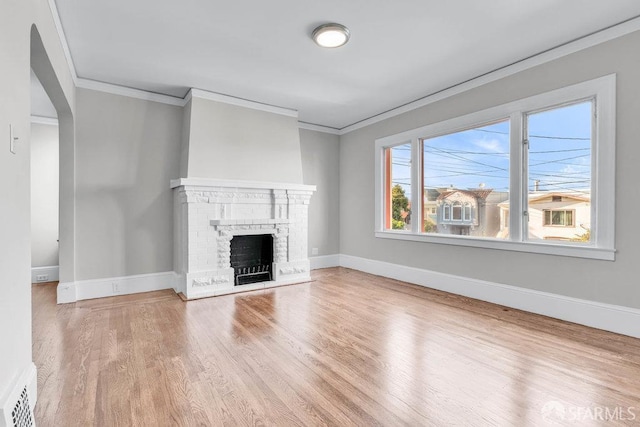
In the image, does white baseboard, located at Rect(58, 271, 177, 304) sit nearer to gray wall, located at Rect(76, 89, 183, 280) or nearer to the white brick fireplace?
gray wall, located at Rect(76, 89, 183, 280)

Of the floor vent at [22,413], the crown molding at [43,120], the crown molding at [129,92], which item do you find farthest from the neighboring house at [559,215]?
the crown molding at [43,120]

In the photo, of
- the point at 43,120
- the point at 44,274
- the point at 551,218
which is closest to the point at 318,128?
the point at 551,218

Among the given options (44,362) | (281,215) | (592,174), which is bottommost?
(44,362)

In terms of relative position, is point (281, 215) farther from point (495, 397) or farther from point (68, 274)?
point (495, 397)

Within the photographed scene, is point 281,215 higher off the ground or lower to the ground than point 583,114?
→ lower

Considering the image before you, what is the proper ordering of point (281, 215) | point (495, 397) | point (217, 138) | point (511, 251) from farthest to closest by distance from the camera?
1. point (281, 215)
2. point (217, 138)
3. point (511, 251)
4. point (495, 397)

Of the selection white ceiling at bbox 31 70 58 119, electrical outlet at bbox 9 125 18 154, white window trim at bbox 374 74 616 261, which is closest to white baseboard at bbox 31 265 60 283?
white ceiling at bbox 31 70 58 119

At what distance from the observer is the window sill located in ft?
9.85

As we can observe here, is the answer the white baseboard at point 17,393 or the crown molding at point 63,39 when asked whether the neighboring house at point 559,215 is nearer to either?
the white baseboard at point 17,393

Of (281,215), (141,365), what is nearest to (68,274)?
(141,365)

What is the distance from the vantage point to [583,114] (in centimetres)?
316

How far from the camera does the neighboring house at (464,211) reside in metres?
3.95

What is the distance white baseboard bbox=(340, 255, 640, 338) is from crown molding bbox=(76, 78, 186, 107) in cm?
413

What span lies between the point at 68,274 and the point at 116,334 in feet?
5.19
